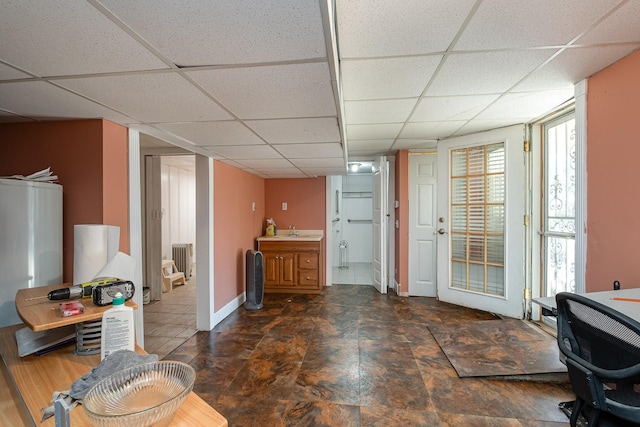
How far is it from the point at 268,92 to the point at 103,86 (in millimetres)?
836

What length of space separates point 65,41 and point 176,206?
487 cm

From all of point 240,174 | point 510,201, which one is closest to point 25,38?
point 240,174

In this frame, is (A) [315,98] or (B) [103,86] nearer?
(B) [103,86]

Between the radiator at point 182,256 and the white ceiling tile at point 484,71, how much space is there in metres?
5.00

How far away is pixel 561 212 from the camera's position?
264 cm

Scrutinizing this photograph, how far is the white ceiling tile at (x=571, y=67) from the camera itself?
1.49 m

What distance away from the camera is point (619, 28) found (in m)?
1.30

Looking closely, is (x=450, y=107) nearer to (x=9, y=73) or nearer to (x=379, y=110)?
(x=379, y=110)

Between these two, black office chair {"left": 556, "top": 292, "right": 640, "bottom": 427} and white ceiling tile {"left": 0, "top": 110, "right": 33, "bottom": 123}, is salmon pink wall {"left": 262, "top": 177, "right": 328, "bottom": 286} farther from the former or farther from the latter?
black office chair {"left": 556, "top": 292, "right": 640, "bottom": 427}

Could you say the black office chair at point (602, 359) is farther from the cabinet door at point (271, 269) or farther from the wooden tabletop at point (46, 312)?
the cabinet door at point (271, 269)

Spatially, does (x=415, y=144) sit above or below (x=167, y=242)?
above

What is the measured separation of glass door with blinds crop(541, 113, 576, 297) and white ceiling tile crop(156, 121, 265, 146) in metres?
2.91

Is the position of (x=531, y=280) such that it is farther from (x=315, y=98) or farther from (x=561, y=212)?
(x=315, y=98)

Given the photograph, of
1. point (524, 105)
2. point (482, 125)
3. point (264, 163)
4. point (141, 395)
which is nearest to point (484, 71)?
point (524, 105)
